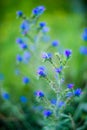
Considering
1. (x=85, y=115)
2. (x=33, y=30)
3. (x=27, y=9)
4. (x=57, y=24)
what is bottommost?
A: (x=85, y=115)

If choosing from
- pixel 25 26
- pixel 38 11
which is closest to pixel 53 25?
pixel 25 26

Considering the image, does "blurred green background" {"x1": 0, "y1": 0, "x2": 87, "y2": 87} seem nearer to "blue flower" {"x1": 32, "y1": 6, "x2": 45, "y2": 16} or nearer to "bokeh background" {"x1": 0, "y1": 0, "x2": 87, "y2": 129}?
"bokeh background" {"x1": 0, "y1": 0, "x2": 87, "y2": 129}

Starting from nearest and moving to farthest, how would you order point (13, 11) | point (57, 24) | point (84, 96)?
point (84, 96) → point (57, 24) → point (13, 11)

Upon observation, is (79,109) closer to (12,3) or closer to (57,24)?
(57,24)

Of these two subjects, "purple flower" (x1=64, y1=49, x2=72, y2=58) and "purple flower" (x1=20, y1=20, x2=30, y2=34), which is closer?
"purple flower" (x1=64, y1=49, x2=72, y2=58)

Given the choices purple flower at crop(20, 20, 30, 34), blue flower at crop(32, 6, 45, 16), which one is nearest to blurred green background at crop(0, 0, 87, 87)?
purple flower at crop(20, 20, 30, 34)

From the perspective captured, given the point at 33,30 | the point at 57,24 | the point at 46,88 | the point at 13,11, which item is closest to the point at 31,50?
the point at 33,30

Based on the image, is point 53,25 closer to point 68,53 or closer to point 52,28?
point 52,28

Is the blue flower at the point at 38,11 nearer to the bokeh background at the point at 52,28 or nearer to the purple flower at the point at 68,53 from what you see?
the purple flower at the point at 68,53

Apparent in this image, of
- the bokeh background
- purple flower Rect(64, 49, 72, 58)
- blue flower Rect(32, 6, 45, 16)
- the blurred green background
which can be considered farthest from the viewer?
the blurred green background
